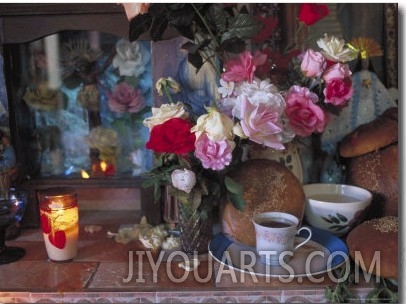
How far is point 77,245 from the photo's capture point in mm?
985

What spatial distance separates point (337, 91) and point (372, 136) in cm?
18

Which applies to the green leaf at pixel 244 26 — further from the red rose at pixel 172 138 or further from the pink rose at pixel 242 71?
the red rose at pixel 172 138

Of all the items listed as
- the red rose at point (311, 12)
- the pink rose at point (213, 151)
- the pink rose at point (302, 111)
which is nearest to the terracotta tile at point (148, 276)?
the pink rose at point (213, 151)

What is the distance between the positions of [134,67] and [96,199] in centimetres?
34

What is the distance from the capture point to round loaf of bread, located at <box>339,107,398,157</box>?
100 cm

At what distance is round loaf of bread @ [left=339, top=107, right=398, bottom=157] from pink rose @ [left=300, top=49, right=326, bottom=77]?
0.21 meters

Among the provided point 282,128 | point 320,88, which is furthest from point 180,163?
point 320,88

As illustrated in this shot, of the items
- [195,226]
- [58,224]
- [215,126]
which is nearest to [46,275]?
[58,224]

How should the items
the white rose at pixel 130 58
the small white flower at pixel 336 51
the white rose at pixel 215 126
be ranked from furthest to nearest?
the white rose at pixel 130 58 < the small white flower at pixel 336 51 < the white rose at pixel 215 126

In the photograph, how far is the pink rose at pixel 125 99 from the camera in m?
1.11

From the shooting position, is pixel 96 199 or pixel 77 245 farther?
pixel 96 199

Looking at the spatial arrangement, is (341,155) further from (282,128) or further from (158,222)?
(158,222)

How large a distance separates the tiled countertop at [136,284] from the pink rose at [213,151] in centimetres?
21

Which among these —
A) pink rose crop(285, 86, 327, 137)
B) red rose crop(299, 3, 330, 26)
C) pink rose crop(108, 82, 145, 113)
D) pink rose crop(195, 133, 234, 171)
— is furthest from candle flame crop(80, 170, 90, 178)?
red rose crop(299, 3, 330, 26)
